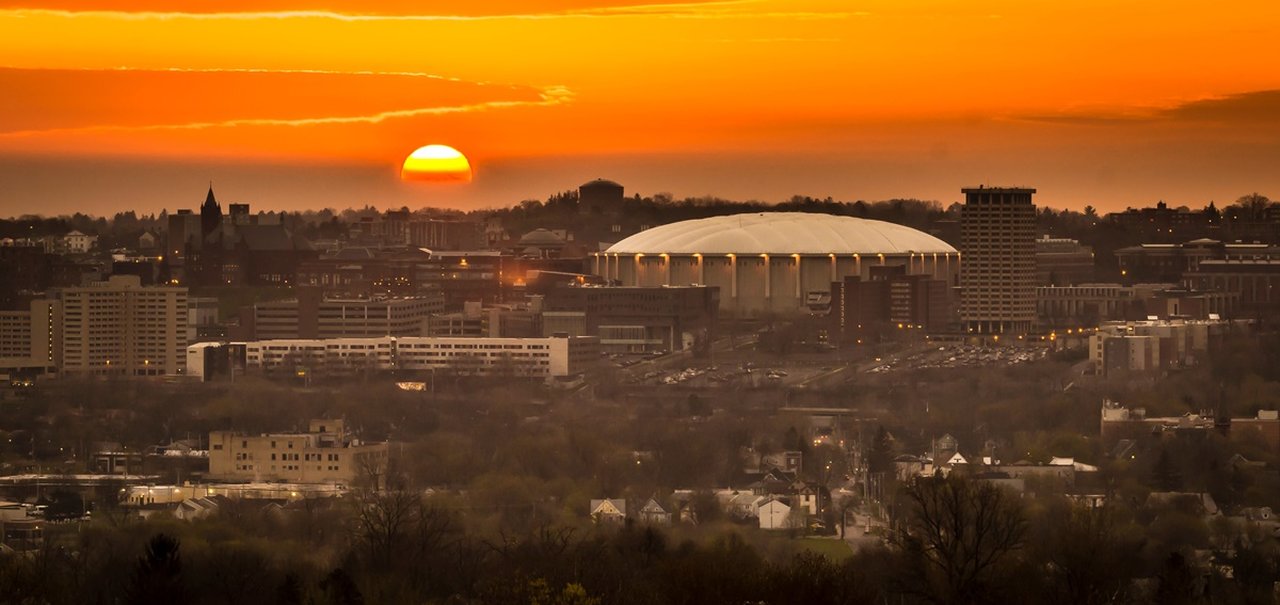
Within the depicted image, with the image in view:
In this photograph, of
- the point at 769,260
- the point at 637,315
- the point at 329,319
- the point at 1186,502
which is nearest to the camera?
the point at 1186,502

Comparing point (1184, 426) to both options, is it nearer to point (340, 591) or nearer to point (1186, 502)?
point (1186, 502)

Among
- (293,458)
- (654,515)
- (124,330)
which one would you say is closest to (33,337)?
(124,330)

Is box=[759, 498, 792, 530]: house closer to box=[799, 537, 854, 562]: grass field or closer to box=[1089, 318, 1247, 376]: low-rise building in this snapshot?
box=[799, 537, 854, 562]: grass field

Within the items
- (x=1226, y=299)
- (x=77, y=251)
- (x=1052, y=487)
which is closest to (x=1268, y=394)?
(x=1052, y=487)

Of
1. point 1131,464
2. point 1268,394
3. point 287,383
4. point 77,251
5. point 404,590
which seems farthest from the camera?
point 77,251

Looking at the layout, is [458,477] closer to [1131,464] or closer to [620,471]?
[620,471]

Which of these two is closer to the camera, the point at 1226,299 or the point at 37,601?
the point at 37,601
